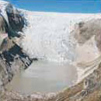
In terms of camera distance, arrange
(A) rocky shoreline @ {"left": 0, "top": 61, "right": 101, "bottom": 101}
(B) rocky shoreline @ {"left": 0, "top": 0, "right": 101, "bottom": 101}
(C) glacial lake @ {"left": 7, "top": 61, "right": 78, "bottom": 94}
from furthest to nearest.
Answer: (C) glacial lake @ {"left": 7, "top": 61, "right": 78, "bottom": 94} → (B) rocky shoreline @ {"left": 0, "top": 0, "right": 101, "bottom": 101} → (A) rocky shoreline @ {"left": 0, "top": 61, "right": 101, "bottom": 101}

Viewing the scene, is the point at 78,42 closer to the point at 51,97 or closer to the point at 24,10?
the point at 24,10

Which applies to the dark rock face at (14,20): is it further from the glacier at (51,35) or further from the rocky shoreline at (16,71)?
the glacier at (51,35)

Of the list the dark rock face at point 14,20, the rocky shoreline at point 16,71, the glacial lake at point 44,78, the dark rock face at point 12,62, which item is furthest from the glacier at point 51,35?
the glacial lake at point 44,78

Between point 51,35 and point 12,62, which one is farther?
point 51,35

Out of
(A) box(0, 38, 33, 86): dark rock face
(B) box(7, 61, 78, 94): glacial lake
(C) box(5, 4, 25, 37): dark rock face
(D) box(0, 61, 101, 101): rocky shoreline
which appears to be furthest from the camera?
(C) box(5, 4, 25, 37): dark rock face

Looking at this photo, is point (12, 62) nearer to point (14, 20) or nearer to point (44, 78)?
point (44, 78)

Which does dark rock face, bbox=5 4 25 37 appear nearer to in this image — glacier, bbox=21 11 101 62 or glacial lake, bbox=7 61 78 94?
glacier, bbox=21 11 101 62

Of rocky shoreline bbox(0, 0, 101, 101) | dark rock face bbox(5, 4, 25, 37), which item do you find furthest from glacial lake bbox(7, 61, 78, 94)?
dark rock face bbox(5, 4, 25, 37)

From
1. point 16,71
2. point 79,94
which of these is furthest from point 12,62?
point 79,94

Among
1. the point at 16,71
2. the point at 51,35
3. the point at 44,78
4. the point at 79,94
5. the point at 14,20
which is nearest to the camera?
the point at 79,94
